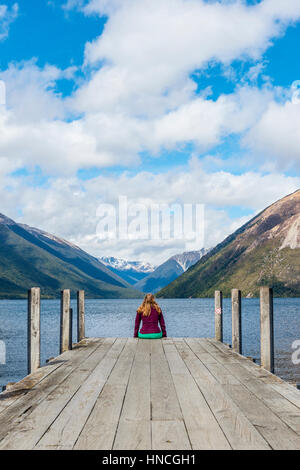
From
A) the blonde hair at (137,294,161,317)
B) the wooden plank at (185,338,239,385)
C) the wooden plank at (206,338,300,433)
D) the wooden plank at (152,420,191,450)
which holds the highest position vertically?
the blonde hair at (137,294,161,317)

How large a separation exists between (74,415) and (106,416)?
1.31ft

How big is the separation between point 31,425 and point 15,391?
6.90 feet

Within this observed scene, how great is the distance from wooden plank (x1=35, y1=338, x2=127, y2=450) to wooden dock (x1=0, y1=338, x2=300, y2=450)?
0.01 metres

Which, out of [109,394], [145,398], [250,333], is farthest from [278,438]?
[250,333]

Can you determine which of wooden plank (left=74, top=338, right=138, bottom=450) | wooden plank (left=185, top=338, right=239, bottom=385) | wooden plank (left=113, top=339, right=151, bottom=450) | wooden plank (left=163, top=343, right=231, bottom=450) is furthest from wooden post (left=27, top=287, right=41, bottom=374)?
wooden plank (left=185, top=338, right=239, bottom=385)

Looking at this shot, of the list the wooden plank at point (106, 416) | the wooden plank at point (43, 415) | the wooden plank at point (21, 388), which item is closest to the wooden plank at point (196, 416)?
the wooden plank at point (106, 416)

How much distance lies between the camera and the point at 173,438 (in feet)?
15.3

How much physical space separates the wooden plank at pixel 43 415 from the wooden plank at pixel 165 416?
1200mm

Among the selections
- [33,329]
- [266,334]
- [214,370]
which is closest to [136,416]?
[214,370]

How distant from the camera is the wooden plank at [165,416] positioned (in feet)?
14.9

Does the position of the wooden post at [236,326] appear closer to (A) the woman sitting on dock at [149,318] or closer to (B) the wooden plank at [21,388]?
(A) the woman sitting on dock at [149,318]

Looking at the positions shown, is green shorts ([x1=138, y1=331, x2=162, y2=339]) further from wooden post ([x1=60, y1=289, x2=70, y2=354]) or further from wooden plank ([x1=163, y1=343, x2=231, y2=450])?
wooden plank ([x1=163, y1=343, x2=231, y2=450])

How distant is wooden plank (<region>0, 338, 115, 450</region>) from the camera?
4605 mm
